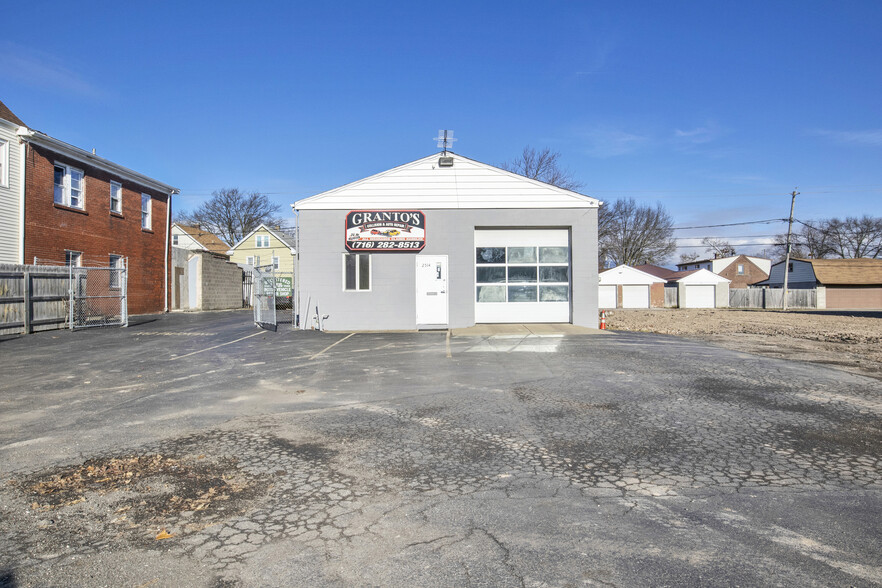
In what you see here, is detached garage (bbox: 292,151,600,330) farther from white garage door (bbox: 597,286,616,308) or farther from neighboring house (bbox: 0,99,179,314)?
white garage door (bbox: 597,286,616,308)

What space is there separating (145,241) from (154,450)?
23.2 meters

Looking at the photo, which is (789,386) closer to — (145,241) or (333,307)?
(333,307)

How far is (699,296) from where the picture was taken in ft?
160

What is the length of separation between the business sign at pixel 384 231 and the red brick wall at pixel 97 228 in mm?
11604

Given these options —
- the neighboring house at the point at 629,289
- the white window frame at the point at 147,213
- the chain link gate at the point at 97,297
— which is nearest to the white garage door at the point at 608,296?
the neighboring house at the point at 629,289

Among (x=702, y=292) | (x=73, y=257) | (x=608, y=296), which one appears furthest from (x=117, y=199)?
(x=702, y=292)

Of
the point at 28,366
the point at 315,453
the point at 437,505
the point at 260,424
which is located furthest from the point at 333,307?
the point at 437,505

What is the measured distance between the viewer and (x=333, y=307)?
632 inches

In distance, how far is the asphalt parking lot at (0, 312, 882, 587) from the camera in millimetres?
2760

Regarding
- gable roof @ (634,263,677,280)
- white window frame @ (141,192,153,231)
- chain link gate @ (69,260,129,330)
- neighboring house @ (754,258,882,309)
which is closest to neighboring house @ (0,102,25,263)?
chain link gate @ (69,260,129,330)

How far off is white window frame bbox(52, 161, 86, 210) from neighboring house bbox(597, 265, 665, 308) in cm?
3978

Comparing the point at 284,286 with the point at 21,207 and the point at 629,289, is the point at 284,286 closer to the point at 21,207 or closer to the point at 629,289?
the point at 21,207

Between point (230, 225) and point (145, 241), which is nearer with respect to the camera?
point (145, 241)

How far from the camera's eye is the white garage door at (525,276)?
16516 millimetres
